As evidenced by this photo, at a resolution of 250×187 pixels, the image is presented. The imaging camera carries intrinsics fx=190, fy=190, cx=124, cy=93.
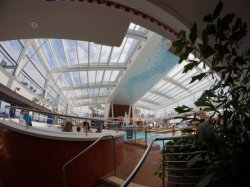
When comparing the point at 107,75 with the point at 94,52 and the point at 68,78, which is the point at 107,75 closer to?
the point at 68,78

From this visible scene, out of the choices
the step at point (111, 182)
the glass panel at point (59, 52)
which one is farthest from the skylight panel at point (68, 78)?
the step at point (111, 182)

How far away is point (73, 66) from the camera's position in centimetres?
1443

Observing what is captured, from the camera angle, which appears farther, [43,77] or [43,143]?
[43,77]

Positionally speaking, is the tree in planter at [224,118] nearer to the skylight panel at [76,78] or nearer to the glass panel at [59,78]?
the skylight panel at [76,78]

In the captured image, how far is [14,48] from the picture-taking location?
393 inches

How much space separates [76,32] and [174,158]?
9.46 feet

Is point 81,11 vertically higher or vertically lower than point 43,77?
lower

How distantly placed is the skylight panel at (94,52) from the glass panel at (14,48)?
3.89 meters

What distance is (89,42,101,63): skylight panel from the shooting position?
11.5 m

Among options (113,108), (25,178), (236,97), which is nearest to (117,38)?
(236,97)

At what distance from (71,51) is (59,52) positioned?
0.92m

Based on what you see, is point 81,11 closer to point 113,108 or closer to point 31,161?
point 31,161

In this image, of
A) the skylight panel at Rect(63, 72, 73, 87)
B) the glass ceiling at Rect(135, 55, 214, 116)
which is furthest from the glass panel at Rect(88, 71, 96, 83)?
the glass ceiling at Rect(135, 55, 214, 116)

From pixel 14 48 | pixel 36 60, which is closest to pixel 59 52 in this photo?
pixel 36 60
